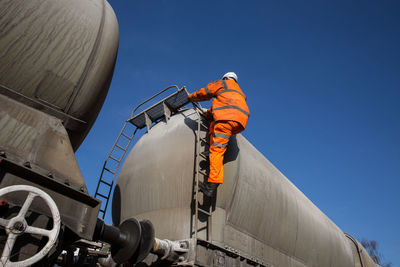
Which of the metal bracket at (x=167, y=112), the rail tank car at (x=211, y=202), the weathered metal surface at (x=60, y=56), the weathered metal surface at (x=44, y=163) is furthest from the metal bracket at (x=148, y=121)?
A: the weathered metal surface at (x=44, y=163)

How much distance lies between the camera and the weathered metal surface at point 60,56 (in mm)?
2980

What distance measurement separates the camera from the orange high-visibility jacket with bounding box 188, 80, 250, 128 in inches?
194

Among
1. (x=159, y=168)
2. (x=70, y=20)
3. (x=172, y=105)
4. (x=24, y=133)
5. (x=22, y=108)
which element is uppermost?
(x=172, y=105)

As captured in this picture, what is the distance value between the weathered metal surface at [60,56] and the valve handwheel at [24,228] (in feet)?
3.56

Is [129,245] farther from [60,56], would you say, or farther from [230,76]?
[230,76]

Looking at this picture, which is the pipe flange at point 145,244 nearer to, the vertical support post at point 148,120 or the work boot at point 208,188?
the work boot at point 208,188

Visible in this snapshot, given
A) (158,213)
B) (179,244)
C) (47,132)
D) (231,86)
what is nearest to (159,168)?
(158,213)

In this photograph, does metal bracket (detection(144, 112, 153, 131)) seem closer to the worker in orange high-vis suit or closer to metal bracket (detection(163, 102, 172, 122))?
metal bracket (detection(163, 102, 172, 122))

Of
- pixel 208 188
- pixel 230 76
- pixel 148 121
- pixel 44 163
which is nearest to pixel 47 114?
pixel 44 163

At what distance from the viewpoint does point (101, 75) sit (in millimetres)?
3580

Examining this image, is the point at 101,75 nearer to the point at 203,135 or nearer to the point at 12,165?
the point at 12,165

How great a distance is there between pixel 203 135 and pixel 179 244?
72.5 inches

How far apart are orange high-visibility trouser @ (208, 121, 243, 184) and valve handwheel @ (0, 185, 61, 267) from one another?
2.45 metres

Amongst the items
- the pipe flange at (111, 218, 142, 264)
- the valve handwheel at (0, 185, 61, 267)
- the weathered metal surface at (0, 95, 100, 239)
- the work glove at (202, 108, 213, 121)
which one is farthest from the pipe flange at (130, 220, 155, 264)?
the work glove at (202, 108, 213, 121)
